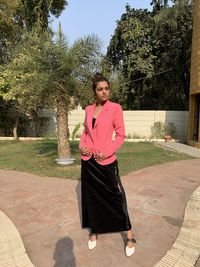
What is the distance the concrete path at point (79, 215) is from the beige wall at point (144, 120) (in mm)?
10449

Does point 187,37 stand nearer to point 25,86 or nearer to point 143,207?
point 25,86

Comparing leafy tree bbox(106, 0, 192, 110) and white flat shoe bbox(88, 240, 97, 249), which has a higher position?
leafy tree bbox(106, 0, 192, 110)

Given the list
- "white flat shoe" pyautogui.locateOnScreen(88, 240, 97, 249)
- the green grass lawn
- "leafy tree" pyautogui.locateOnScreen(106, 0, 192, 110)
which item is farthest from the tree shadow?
"leafy tree" pyautogui.locateOnScreen(106, 0, 192, 110)

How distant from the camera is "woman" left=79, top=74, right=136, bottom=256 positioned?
353 cm

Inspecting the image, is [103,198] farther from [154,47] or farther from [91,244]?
[154,47]

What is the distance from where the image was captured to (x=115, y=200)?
373cm

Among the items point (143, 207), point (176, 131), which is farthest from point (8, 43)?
point (143, 207)

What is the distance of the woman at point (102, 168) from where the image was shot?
11.6 ft

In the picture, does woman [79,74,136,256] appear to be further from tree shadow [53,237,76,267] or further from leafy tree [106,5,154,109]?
leafy tree [106,5,154,109]

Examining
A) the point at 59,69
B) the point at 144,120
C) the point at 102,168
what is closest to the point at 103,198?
the point at 102,168

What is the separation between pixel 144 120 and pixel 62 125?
34.1 feet

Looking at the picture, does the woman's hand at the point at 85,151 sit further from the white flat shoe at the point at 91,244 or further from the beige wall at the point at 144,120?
the beige wall at the point at 144,120

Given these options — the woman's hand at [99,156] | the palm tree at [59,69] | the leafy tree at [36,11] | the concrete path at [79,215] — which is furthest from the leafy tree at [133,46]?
the woman's hand at [99,156]

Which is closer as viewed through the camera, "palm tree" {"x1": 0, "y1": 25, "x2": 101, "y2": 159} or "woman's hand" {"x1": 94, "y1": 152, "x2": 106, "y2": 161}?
"woman's hand" {"x1": 94, "y1": 152, "x2": 106, "y2": 161}
